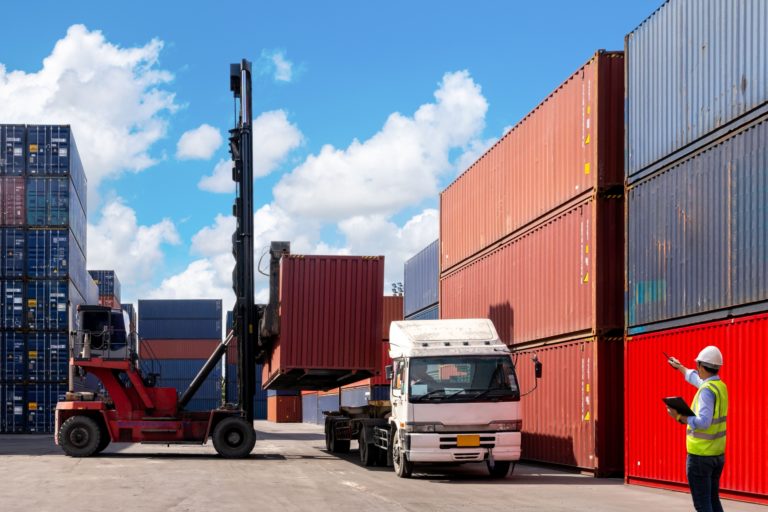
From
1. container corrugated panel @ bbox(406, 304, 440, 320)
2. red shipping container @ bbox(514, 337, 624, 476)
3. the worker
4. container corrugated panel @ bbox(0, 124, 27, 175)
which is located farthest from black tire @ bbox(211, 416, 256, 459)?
container corrugated panel @ bbox(0, 124, 27, 175)

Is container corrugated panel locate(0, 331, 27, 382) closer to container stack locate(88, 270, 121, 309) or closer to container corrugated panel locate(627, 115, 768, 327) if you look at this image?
container corrugated panel locate(627, 115, 768, 327)

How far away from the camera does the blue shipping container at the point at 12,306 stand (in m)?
39.0

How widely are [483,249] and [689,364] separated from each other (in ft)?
32.3

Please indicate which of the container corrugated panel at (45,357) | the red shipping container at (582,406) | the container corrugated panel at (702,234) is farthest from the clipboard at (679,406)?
the container corrugated panel at (45,357)

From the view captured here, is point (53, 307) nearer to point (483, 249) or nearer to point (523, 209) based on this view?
point (483, 249)

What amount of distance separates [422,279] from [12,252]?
1478cm

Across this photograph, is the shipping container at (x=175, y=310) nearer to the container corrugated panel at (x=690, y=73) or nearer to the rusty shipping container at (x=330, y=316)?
the rusty shipping container at (x=330, y=316)

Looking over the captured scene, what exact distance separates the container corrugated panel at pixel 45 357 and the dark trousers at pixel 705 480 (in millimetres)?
33958

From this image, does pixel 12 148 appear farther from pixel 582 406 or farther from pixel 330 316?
pixel 582 406

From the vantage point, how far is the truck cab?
16891mm

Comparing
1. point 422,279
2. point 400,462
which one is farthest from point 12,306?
point 400,462

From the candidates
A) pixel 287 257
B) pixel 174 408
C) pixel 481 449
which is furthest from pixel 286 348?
pixel 481 449

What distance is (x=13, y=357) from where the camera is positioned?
39031mm

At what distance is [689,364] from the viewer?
14.6m
